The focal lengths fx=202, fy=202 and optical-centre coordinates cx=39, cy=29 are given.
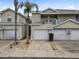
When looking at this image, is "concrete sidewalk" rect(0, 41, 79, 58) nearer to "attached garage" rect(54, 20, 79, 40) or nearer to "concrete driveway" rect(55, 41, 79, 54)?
"concrete driveway" rect(55, 41, 79, 54)

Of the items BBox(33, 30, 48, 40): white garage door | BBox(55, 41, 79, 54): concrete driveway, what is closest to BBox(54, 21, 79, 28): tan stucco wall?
BBox(33, 30, 48, 40): white garage door

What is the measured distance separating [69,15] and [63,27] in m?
7.21

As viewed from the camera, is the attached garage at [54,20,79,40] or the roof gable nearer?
the roof gable

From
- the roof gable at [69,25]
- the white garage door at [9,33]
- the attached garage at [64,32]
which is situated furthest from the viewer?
the white garage door at [9,33]

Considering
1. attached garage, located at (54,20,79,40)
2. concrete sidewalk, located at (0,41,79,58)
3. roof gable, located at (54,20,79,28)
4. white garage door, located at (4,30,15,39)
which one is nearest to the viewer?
concrete sidewalk, located at (0,41,79,58)

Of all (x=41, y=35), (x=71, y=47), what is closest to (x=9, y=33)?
(x=41, y=35)

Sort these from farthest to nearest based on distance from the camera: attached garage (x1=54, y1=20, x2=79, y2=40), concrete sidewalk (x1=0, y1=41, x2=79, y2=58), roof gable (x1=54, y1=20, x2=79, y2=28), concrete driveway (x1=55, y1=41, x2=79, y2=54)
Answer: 1. attached garage (x1=54, y1=20, x2=79, y2=40)
2. roof gable (x1=54, y1=20, x2=79, y2=28)
3. concrete driveway (x1=55, y1=41, x2=79, y2=54)
4. concrete sidewalk (x1=0, y1=41, x2=79, y2=58)

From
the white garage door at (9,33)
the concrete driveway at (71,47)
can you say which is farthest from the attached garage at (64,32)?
the white garage door at (9,33)

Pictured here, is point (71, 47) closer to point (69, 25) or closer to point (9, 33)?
point (69, 25)

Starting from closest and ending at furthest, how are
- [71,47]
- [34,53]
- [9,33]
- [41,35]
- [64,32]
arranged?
[34,53], [71,47], [41,35], [64,32], [9,33]

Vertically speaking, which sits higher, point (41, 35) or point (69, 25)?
point (69, 25)

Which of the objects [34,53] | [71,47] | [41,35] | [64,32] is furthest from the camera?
[64,32]

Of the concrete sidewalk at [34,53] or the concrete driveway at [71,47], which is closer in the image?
the concrete sidewalk at [34,53]

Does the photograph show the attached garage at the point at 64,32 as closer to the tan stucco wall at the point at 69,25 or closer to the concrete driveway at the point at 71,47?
the tan stucco wall at the point at 69,25
